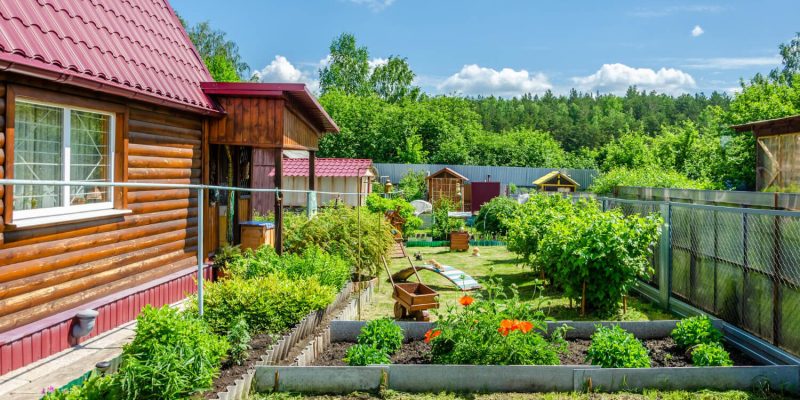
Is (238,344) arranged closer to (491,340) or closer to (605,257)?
(491,340)

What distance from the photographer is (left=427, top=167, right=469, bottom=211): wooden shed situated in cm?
2878

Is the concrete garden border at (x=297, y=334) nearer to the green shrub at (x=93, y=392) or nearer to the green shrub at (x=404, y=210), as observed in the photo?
the green shrub at (x=93, y=392)

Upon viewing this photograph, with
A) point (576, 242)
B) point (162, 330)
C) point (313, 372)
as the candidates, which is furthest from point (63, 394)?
point (576, 242)

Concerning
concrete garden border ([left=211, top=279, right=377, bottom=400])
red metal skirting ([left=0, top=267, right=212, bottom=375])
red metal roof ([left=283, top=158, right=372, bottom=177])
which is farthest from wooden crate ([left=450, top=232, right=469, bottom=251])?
red metal skirting ([left=0, top=267, right=212, bottom=375])

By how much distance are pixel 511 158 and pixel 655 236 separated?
3805cm

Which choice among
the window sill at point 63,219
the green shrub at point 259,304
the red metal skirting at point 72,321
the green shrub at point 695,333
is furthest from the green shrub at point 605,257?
the window sill at point 63,219

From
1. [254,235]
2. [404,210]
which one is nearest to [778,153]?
[404,210]

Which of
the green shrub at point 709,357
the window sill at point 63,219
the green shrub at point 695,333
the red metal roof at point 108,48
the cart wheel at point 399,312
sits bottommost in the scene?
the cart wheel at point 399,312

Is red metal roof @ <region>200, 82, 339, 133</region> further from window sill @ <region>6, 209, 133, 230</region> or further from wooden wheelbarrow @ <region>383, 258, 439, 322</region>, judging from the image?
wooden wheelbarrow @ <region>383, 258, 439, 322</region>

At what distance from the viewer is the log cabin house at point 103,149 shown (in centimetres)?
524

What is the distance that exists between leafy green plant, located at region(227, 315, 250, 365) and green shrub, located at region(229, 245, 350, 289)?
90.2 inches

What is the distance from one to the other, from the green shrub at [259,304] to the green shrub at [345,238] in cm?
307

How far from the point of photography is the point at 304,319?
6277 millimetres

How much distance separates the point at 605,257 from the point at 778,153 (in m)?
10.6
